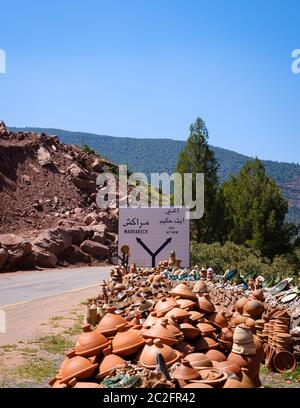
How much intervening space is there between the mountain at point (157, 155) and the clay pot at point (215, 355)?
129 meters

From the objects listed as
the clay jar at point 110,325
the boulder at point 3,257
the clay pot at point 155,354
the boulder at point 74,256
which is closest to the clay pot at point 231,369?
the clay pot at point 155,354

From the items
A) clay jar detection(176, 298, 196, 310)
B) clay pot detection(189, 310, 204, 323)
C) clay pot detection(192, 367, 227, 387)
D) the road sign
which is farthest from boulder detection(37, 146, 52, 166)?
clay pot detection(192, 367, 227, 387)

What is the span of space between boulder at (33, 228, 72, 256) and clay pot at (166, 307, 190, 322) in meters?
22.1

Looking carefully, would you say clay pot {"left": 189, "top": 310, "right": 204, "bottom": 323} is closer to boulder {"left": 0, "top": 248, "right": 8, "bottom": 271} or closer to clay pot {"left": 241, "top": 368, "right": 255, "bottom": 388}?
clay pot {"left": 241, "top": 368, "right": 255, "bottom": 388}

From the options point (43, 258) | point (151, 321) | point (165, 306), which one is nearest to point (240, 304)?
point (165, 306)

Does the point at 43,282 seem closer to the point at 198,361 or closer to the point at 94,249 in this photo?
the point at 94,249

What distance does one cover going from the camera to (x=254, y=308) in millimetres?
8688

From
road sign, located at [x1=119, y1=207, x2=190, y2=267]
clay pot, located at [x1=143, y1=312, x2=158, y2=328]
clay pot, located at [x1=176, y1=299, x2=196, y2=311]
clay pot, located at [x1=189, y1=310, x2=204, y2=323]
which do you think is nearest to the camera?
clay pot, located at [x1=143, y1=312, x2=158, y2=328]

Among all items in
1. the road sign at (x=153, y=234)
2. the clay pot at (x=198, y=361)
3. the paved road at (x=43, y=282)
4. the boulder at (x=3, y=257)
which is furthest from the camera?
the boulder at (x=3, y=257)

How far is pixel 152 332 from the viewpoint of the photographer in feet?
21.3

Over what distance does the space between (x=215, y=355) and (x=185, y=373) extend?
137 cm

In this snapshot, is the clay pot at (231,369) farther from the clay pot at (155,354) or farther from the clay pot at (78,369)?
the clay pot at (78,369)

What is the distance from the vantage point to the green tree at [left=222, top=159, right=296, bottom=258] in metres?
29.0

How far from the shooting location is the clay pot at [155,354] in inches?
232
